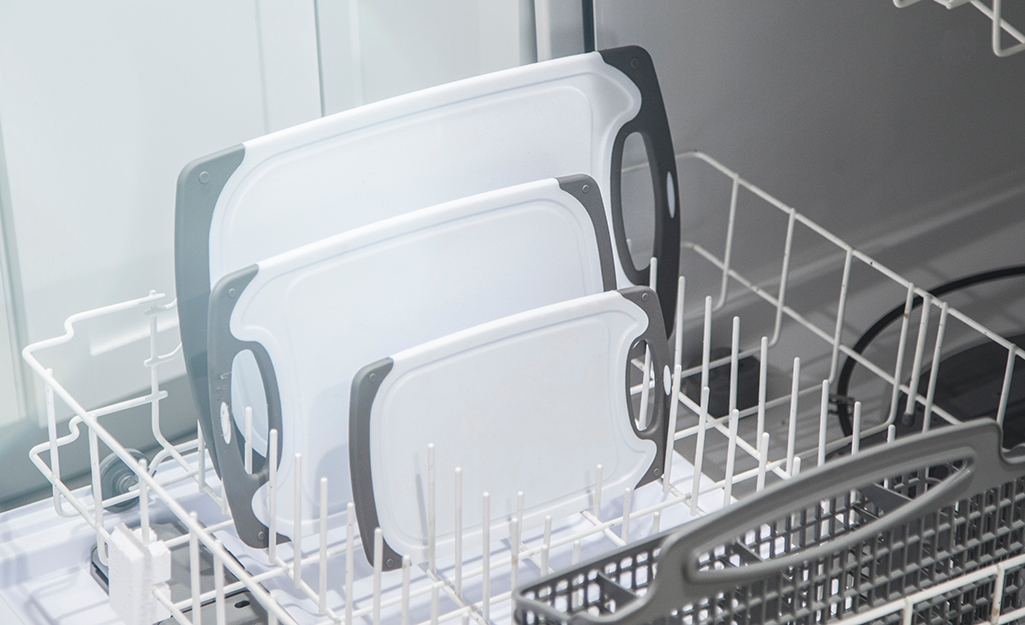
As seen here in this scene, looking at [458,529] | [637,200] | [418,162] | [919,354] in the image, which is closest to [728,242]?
[637,200]

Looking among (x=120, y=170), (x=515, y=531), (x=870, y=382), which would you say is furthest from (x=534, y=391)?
(x=870, y=382)

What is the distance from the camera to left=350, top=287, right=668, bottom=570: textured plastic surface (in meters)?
0.71

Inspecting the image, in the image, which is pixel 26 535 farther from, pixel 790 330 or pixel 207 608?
pixel 790 330

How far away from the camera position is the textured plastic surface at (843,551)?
21.5 inches

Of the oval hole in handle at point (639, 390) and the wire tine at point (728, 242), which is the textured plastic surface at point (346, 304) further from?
the wire tine at point (728, 242)

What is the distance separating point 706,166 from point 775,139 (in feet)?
0.26

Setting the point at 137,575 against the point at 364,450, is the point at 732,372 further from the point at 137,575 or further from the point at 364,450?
the point at 137,575


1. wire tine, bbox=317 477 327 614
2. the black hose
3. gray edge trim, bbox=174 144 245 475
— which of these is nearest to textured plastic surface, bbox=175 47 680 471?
gray edge trim, bbox=174 144 245 475

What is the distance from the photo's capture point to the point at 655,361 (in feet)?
2.55

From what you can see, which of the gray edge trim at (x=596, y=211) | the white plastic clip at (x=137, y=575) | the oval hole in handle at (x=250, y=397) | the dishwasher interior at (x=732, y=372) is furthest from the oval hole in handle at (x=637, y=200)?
the white plastic clip at (x=137, y=575)

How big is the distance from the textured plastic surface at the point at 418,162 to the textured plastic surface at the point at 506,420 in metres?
0.13

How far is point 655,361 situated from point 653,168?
0.19m

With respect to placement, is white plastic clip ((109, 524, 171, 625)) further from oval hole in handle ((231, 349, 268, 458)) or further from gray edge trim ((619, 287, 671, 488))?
gray edge trim ((619, 287, 671, 488))

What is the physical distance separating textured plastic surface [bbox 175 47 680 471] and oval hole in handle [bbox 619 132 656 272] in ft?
0.23
